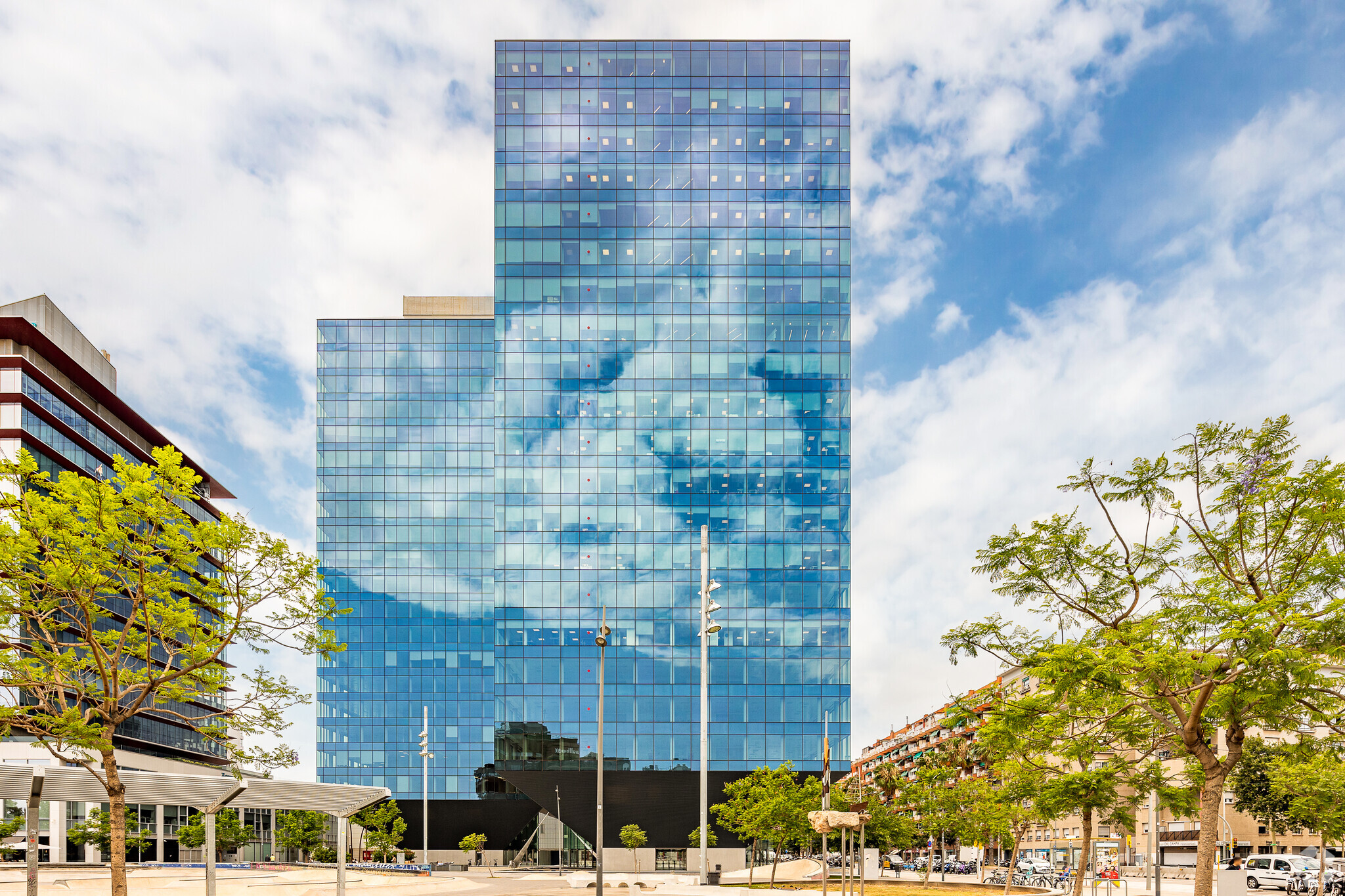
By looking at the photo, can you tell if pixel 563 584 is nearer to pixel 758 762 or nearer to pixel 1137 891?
pixel 758 762

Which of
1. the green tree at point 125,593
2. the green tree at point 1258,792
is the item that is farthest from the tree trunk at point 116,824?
the green tree at point 1258,792

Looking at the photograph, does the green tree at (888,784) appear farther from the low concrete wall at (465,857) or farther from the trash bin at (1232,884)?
the low concrete wall at (465,857)

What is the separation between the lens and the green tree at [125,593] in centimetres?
2359

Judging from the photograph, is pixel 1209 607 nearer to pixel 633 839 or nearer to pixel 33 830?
pixel 33 830

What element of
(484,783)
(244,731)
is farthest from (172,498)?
(484,783)

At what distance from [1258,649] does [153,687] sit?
25017mm

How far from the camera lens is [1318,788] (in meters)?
30.2

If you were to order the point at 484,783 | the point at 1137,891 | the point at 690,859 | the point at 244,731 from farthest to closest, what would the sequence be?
1. the point at 484,783
2. the point at 690,859
3. the point at 1137,891
4. the point at 244,731

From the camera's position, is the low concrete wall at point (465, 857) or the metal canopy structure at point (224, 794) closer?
the metal canopy structure at point (224, 794)

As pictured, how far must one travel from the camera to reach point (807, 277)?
100312 mm

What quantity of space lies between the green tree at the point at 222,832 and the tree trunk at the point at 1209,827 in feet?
249

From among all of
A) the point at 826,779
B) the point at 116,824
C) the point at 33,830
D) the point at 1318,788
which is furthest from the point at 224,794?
the point at 1318,788

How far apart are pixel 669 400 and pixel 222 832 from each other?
5468 centimetres

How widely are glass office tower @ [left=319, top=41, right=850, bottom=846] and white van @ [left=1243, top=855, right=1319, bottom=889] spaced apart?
113 feet
